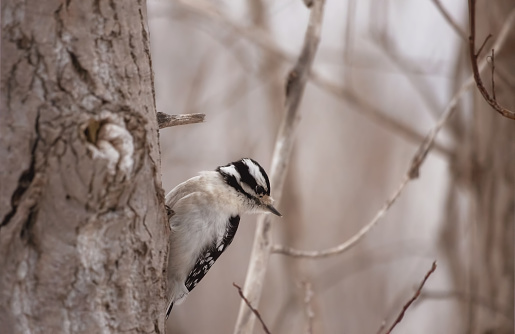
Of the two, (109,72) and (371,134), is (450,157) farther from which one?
(371,134)

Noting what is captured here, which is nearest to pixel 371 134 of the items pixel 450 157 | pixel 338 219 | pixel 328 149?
pixel 328 149

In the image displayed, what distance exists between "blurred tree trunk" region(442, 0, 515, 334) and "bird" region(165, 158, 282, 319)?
164 centimetres

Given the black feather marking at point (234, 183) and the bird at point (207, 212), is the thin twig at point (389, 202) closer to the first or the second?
the bird at point (207, 212)

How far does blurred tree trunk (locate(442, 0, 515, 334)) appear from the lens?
12.3 feet

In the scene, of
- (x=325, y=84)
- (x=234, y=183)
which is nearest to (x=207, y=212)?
(x=234, y=183)

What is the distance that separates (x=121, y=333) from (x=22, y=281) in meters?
0.32

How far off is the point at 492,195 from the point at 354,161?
4338 millimetres

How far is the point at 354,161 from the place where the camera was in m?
8.18

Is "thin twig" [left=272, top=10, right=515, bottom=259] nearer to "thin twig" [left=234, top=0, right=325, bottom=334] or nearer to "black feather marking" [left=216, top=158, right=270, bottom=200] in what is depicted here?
"thin twig" [left=234, top=0, right=325, bottom=334]

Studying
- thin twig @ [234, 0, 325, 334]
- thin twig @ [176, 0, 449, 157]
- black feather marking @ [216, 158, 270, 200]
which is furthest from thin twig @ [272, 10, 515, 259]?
thin twig @ [176, 0, 449, 157]

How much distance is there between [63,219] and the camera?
60.2 inches

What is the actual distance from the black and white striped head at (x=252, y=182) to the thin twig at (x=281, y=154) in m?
0.16

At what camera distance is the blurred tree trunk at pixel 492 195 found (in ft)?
12.3

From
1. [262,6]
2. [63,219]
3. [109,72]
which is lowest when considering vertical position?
[63,219]
